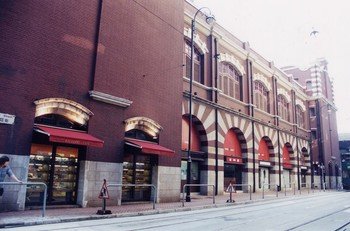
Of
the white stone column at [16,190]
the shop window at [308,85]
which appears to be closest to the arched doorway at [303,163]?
the shop window at [308,85]

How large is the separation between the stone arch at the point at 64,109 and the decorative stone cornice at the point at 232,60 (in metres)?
14.6

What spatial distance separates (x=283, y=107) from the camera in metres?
37.7

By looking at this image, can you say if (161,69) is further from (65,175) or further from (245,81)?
(245,81)

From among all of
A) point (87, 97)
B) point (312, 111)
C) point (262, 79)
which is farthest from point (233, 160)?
point (312, 111)

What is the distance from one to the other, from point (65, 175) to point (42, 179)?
1.03 metres

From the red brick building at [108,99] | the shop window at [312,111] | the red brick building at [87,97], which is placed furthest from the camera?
the shop window at [312,111]

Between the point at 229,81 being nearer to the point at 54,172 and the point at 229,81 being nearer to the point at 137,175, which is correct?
the point at 137,175

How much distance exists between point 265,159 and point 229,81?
9.56 meters

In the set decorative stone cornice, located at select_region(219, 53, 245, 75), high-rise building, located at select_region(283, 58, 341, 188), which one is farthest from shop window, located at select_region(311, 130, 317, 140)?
decorative stone cornice, located at select_region(219, 53, 245, 75)

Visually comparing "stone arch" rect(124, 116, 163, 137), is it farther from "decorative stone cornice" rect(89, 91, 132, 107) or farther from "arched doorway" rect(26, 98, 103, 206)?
"arched doorway" rect(26, 98, 103, 206)

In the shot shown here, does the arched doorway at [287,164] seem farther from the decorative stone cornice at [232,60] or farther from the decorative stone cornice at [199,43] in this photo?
the decorative stone cornice at [199,43]

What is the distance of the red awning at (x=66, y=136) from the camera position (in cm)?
1152

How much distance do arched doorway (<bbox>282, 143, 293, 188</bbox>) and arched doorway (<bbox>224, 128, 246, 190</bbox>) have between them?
1030cm

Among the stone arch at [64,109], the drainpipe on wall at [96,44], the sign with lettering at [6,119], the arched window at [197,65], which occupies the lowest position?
the sign with lettering at [6,119]
